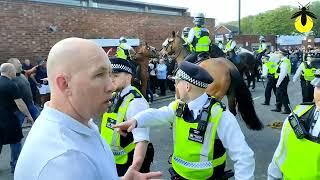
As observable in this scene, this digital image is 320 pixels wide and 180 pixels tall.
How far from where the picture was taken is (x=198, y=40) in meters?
7.33

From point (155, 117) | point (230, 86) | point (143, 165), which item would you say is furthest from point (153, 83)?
point (155, 117)

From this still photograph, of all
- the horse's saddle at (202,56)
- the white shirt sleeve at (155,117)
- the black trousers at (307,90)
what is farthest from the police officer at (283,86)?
the white shirt sleeve at (155,117)

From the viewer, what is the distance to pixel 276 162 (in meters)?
2.68

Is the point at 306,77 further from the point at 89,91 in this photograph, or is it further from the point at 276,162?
the point at 89,91

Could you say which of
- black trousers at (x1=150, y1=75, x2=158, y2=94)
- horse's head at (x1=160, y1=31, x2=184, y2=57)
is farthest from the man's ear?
black trousers at (x1=150, y1=75, x2=158, y2=94)

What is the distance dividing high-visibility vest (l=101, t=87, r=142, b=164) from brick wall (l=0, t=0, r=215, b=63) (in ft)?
34.2

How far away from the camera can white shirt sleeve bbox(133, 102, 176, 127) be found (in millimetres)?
2758

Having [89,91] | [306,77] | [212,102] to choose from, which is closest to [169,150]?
[212,102]

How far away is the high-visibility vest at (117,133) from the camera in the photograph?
10.2 feet

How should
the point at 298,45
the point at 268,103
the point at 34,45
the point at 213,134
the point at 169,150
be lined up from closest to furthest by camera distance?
the point at 213,134 < the point at 169,150 < the point at 268,103 < the point at 34,45 < the point at 298,45

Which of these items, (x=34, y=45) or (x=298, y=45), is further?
(x=298, y=45)

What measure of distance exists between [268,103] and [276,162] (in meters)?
9.68

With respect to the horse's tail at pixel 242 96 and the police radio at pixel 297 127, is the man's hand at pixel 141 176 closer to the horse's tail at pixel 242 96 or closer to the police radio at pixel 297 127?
the police radio at pixel 297 127

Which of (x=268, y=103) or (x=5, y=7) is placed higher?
(x=5, y=7)
